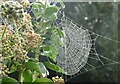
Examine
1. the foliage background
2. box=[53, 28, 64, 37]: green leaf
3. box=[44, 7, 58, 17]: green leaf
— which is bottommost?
the foliage background

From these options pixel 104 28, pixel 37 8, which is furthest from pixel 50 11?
pixel 104 28

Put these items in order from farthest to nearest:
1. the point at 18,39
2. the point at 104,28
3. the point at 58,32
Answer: the point at 104,28
the point at 58,32
the point at 18,39

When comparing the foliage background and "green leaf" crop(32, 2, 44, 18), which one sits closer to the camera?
"green leaf" crop(32, 2, 44, 18)

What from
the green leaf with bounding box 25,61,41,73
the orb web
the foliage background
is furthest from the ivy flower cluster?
the foliage background

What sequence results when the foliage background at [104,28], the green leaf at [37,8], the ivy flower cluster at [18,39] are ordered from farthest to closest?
the foliage background at [104,28], the green leaf at [37,8], the ivy flower cluster at [18,39]

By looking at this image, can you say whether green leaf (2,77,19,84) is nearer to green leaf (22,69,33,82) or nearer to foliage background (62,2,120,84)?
green leaf (22,69,33,82)

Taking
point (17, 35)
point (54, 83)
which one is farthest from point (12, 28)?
point (54, 83)

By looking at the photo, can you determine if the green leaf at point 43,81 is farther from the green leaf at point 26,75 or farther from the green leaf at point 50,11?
the green leaf at point 50,11

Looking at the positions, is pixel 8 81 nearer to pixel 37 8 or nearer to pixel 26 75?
pixel 26 75

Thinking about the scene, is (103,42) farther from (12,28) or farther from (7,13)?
(7,13)

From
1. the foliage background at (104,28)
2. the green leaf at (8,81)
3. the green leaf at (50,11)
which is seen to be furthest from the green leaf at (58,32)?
the foliage background at (104,28)

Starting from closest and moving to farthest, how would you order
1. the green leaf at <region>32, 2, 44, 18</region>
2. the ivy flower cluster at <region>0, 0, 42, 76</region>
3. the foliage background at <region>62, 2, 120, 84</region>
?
1. the ivy flower cluster at <region>0, 0, 42, 76</region>
2. the green leaf at <region>32, 2, 44, 18</region>
3. the foliage background at <region>62, 2, 120, 84</region>

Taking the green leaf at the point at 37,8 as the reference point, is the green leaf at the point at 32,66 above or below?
below
